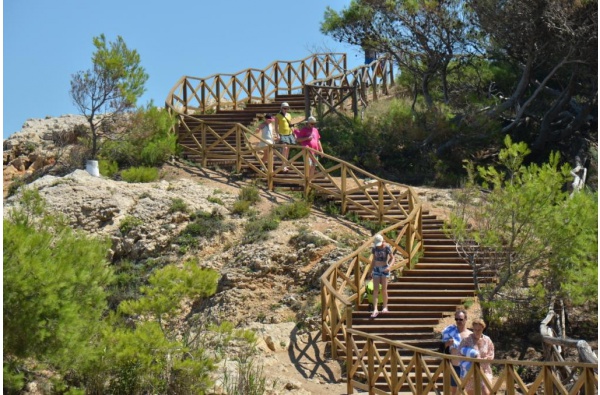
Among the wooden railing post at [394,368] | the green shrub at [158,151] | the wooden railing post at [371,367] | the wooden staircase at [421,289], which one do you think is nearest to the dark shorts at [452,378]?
the wooden railing post at [394,368]

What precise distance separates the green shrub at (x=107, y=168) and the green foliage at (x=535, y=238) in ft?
26.7

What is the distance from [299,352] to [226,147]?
328 inches

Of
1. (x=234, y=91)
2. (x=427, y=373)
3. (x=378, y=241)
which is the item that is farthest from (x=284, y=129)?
(x=427, y=373)

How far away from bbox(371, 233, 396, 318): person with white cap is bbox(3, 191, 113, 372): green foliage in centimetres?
433

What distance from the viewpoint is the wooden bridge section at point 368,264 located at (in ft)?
48.6

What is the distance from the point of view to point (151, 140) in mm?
24859

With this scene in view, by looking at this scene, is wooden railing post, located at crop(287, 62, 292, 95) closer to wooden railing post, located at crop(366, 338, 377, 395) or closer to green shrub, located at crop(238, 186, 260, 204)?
green shrub, located at crop(238, 186, 260, 204)

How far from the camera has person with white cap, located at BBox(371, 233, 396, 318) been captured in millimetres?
17312

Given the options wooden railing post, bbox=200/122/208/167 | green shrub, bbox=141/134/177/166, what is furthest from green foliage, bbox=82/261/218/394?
wooden railing post, bbox=200/122/208/167

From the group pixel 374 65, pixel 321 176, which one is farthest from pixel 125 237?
pixel 374 65

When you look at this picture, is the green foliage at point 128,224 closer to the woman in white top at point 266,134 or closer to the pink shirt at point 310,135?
the woman in white top at point 266,134

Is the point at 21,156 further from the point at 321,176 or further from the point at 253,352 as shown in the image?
the point at 253,352

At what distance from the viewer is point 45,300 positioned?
13.6 m

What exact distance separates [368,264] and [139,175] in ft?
22.5
